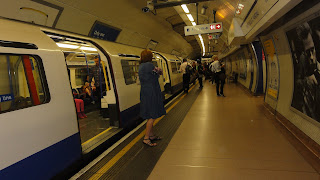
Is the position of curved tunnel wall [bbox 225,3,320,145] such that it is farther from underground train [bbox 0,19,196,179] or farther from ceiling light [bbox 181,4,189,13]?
underground train [bbox 0,19,196,179]

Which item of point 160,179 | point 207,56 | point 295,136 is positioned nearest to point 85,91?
point 160,179

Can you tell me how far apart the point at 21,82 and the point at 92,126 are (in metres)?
2.92

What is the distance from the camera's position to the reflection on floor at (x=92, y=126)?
481 centimetres

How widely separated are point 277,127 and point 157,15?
23.3 ft

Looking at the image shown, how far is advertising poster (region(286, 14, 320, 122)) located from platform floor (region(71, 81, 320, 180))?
77 cm

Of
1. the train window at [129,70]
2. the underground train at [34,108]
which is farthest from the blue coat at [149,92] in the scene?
the train window at [129,70]

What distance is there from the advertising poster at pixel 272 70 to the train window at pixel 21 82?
18.1ft

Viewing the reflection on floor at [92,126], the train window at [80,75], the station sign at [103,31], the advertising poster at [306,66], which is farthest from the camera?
the train window at [80,75]

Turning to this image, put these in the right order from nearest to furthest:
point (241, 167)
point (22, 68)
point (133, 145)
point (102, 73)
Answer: point (22, 68) → point (241, 167) → point (133, 145) → point (102, 73)

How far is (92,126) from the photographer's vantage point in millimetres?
5570

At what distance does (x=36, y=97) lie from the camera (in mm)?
2842

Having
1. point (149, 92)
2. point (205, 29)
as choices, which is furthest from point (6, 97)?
point (205, 29)

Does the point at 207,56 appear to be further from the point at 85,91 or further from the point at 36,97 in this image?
the point at 36,97

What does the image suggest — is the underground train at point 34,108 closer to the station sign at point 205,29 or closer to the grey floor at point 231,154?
the grey floor at point 231,154
